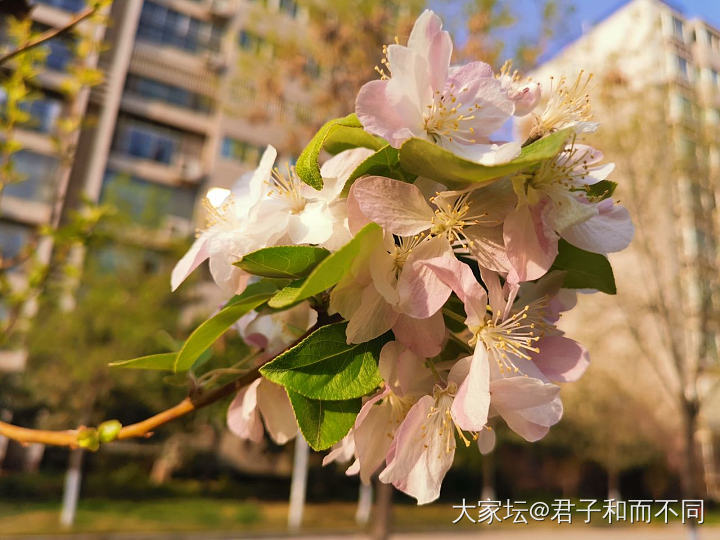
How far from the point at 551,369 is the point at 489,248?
0.15 m

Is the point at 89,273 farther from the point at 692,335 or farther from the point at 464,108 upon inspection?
the point at 464,108

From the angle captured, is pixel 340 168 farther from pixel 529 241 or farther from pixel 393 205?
pixel 529 241

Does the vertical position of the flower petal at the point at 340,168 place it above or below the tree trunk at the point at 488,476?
above

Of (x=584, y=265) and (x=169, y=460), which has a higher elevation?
(x=584, y=265)

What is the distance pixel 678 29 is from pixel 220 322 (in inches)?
356

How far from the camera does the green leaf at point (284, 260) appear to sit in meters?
0.51

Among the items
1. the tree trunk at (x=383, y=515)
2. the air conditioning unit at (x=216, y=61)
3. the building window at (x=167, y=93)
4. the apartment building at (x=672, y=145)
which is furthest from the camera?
the air conditioning unit at (x=216, y=61)

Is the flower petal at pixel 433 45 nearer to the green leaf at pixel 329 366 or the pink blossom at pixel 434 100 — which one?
the pink blossom at pixel 434 100

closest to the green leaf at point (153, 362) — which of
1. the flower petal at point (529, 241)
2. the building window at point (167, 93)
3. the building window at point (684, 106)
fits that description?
the flower petal at point (529, 241)

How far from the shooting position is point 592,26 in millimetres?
7664

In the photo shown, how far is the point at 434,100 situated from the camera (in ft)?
1.78

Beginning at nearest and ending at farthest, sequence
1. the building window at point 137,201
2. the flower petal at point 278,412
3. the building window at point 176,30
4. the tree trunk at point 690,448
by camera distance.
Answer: the flower petal at point 278,412 < the tree trunk at point 690,448 < the building window at point 137,201 < the building window at point 176,30

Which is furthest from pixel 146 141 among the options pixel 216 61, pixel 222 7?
pixel 222 7

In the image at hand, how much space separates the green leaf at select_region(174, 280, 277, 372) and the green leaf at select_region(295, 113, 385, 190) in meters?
0.12
